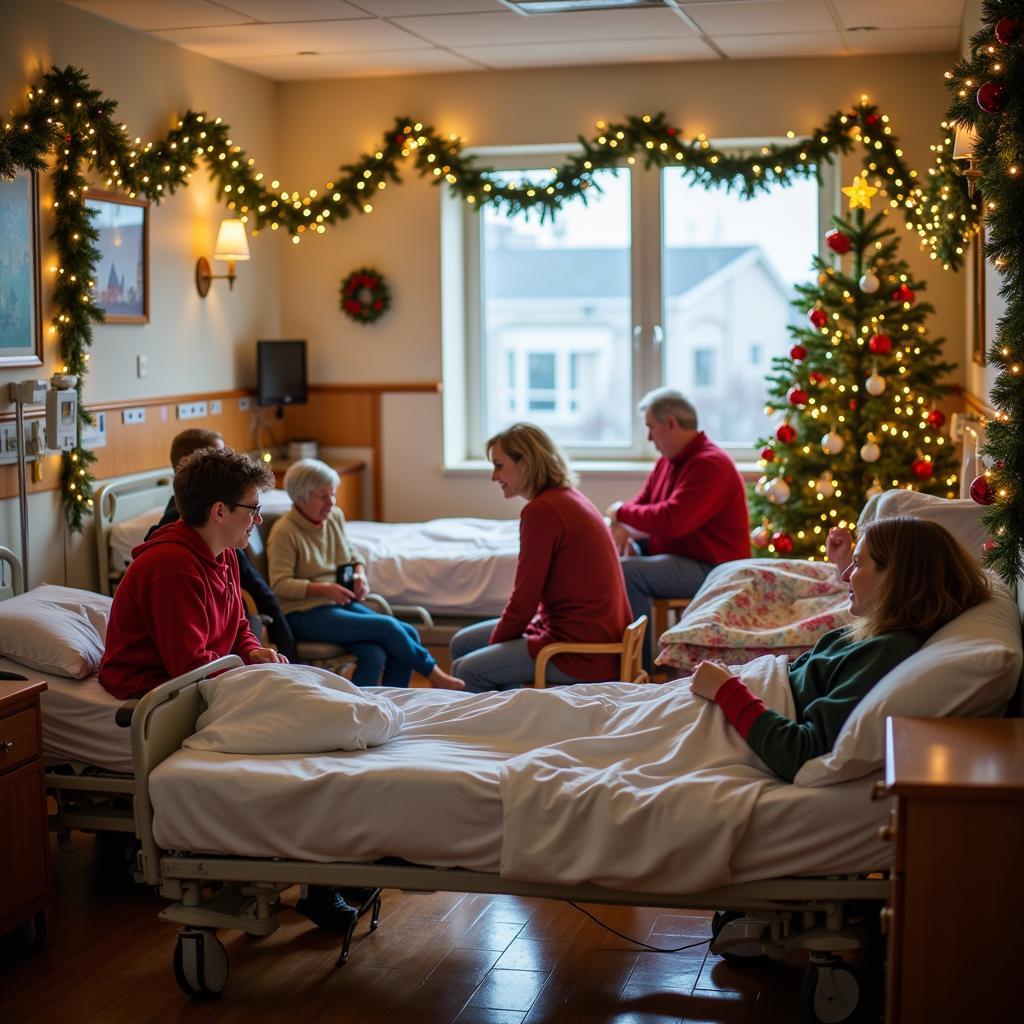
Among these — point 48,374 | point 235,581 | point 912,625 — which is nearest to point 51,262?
point 48,374

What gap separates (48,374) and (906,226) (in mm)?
4200

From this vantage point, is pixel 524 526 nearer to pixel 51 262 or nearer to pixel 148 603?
pixel 148 603

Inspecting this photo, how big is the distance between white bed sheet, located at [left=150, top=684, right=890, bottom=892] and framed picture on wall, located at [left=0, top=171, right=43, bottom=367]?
271 centimetres

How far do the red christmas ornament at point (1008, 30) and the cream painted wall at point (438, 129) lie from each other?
4.47m

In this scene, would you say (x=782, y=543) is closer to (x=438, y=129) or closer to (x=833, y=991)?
(x=438, y=129)

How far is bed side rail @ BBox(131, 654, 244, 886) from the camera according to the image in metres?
2.94

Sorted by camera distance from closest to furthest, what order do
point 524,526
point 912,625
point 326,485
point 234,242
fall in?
point 912,625 → point 524,526 → point 326,485 → point 234,242

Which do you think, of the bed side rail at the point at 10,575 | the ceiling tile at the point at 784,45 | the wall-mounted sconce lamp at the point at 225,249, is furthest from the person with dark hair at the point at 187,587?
the ceiling tile at the point at 784,45

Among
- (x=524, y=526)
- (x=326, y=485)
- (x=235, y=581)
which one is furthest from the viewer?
(x=326, y=485)

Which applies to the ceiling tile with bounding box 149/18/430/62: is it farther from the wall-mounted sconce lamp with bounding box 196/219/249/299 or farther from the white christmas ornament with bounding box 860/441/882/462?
the white christmas ornament with bounding box 860/441/882/462

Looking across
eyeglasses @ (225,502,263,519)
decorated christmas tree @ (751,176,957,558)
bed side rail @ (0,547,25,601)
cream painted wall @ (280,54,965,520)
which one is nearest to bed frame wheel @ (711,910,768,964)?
eyeglasses @ (225,502,263,519)

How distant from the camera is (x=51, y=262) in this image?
5.43 meters

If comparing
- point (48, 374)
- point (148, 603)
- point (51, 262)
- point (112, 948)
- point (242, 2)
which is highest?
point (242, 2)

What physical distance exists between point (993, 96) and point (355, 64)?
5064 millimetres
